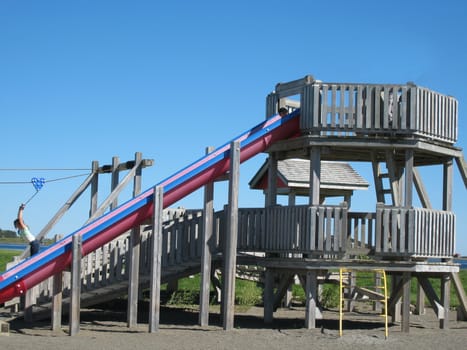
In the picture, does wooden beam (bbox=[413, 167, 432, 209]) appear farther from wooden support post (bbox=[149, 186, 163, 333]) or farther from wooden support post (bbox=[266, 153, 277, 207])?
wooden support post (bbox=[149, 186, 163, 333])

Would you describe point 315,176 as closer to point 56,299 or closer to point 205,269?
point 205,269

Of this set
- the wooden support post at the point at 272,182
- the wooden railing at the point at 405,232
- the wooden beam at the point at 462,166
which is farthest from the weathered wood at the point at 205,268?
the wooden beam at the point at 462,166

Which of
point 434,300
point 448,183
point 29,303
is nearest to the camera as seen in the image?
point 29,303

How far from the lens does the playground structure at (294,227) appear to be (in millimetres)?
15641

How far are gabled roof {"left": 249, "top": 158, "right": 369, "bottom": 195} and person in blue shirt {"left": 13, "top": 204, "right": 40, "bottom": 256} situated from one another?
809 cm

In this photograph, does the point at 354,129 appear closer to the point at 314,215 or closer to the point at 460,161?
the point at 314,215

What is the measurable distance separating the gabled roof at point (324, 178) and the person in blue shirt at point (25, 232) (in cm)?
809

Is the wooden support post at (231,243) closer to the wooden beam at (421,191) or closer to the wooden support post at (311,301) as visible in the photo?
the wooden support post at (311,301)

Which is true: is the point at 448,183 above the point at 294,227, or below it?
above

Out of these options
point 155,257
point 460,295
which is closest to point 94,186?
point 155,257

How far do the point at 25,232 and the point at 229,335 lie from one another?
18.2 ft

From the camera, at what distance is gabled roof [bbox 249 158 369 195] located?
891 inches


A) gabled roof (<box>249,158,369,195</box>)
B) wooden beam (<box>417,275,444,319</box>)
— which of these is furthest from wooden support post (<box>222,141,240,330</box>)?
gabled roof (<box>249,158,369,195</box>)

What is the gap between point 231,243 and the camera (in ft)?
51.8
